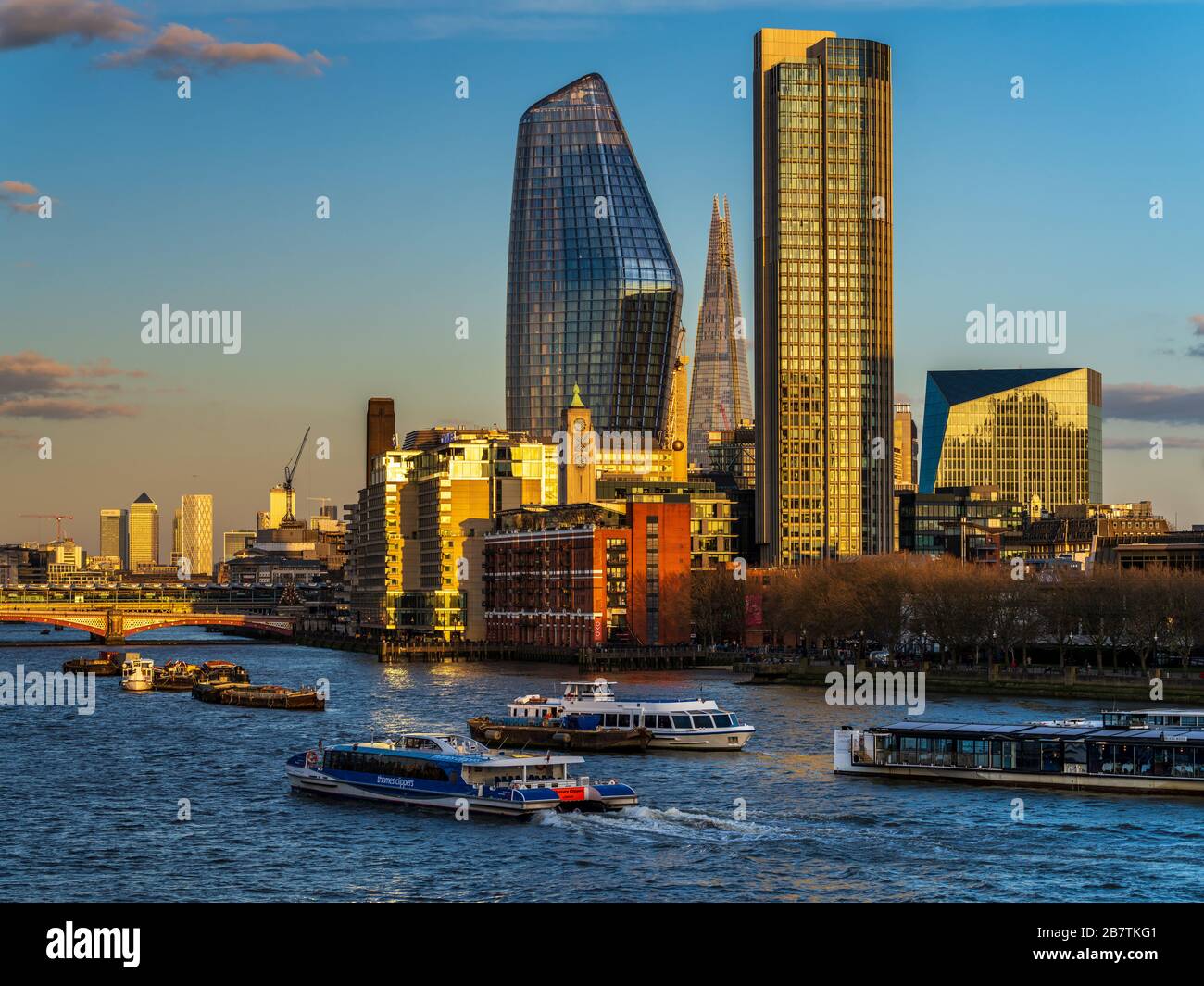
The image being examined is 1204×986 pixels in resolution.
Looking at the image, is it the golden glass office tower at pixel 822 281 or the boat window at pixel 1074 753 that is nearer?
the boat window at pixel 1074 753

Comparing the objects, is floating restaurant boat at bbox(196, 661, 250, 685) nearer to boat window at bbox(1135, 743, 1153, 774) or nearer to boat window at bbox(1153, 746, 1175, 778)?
boat window at bbox(1135, 743, 1153, 774)

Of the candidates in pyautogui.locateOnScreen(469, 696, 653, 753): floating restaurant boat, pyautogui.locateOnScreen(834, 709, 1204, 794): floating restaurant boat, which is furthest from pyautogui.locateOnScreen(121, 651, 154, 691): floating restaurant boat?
pyautogui.locateOnScreen(834, 709, 1204, 794): floating restaurant boat

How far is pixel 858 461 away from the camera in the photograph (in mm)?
199500

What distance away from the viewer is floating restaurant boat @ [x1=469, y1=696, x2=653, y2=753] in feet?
237

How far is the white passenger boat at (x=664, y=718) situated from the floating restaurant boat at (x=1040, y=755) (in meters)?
8.70

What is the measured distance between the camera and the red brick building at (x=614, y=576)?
15125 centimetres

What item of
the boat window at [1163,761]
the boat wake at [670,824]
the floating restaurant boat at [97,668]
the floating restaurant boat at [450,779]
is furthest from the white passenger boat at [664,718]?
the floating restaurant boat at [97,668]

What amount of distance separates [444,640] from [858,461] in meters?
52.3

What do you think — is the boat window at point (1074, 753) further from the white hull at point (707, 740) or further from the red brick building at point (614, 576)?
the red brick building at point (614, 576)

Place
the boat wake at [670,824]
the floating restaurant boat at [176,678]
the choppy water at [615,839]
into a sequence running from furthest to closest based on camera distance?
the floating restaurant boat at [176,678] → the boat wake at [670,824] → the choppy water at [615,839]

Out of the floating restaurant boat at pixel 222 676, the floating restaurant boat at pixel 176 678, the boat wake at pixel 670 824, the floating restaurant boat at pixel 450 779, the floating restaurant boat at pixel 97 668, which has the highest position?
the floating restaurant boat at pixel 450 779

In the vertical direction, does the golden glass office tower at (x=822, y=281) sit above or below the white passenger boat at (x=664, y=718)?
above

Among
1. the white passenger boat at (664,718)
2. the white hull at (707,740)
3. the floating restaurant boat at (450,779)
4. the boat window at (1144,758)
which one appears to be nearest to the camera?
the floating restaurant boat at (450,779)
